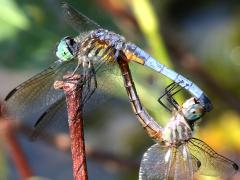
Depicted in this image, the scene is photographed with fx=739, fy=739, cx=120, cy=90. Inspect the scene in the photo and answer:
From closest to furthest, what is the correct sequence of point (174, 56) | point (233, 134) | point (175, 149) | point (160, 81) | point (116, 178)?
point (175, 149) < point (160, 81) < point (174, 56) < point (233, 134) < point (116, 178)

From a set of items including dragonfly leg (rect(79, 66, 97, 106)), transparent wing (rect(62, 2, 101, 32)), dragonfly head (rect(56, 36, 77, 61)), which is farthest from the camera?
transparent wing (rect(62, 2, 101, 32))

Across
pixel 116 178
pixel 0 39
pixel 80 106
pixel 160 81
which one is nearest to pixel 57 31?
pixel 0 39

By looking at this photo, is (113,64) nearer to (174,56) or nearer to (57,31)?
(57,31)

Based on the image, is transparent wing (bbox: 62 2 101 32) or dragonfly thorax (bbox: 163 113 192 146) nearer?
dragonfly thorax (bbox: 163 113 192 146)

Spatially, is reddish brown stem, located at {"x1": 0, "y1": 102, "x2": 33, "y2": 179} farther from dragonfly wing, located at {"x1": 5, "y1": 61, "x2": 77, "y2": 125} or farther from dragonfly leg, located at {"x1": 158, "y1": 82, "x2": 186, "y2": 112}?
dragonfly leg, located at {"x1": 158, "y1": 82, "x2": 186, "y2": 112}

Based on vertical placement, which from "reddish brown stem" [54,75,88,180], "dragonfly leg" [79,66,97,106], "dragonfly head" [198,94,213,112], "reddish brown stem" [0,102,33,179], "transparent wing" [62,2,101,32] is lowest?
"reddish brown stem" [54,75,88,180]

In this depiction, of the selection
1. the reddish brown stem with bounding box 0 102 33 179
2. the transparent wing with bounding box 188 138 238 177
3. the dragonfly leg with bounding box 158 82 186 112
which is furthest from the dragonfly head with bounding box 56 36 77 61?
the reddish brown stem with bounding box 0 102 33 179

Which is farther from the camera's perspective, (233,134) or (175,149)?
(233,134)

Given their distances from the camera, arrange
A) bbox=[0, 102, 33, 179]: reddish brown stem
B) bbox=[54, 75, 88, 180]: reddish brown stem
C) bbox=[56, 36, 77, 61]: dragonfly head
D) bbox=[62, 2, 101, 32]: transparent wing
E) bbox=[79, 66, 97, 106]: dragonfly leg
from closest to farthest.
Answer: bbox=[54, 75, 88, 180]: reddish brown stem
bbox=[79, 66, 97, 106]: dragonfly leg
bbox=[56, 36, 77, 61]: dragonfly head
bbox=[62, 2, 101, 32]: transparent wing
bbox=[0, 102, 33, 179]: reddish brown stem
